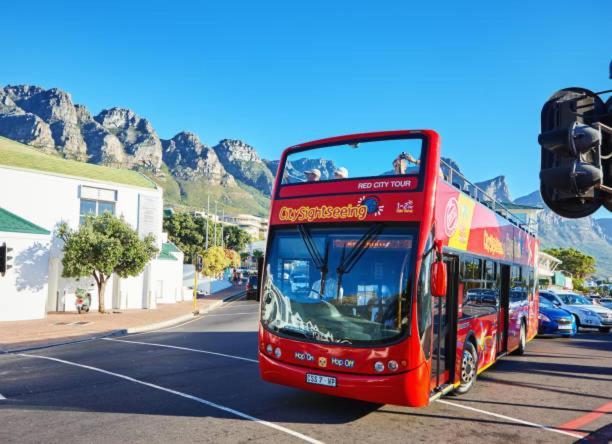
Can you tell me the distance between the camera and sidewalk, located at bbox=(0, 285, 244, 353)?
51.3ft

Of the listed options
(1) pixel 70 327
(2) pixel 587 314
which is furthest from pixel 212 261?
(2) pixel 587 314

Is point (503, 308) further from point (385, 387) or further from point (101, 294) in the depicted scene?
point (101, 294)

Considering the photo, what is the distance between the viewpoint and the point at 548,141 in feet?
12.5

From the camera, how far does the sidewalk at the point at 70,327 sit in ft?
51.3

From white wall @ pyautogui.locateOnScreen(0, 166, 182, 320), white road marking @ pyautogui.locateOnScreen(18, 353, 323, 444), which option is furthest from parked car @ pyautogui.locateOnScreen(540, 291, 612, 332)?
white wall @ pyautogui.locateOnScreen(0, 166, 182, 320)

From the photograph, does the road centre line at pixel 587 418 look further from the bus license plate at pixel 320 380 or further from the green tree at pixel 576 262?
the green tree at pixel 576 262

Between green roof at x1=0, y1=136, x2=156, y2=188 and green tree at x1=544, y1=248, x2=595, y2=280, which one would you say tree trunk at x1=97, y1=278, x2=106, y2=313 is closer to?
green roof at x1=0, y1=136, x2=156, y2=188

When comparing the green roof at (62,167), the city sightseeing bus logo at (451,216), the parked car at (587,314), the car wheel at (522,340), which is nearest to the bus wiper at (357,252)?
the city sightseeing bus logo at (451,216)

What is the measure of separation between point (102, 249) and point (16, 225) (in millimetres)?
3806

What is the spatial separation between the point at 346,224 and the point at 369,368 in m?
1.98

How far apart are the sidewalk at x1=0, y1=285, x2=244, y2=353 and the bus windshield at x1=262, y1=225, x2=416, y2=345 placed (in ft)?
34.6

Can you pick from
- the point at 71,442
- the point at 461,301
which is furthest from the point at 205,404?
the point at 461,301

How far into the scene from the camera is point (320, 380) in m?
6.68

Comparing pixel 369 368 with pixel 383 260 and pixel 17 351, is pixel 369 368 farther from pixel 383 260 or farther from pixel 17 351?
pixel 17 351
